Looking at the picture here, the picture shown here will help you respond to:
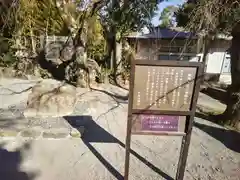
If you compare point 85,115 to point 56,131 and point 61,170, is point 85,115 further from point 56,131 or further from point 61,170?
point 61,170

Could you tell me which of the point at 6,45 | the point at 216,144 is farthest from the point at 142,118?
the point at 6,45

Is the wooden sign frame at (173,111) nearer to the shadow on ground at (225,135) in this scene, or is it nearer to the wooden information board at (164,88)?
the wooden information board at (164,88)

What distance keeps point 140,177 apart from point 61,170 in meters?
1.12

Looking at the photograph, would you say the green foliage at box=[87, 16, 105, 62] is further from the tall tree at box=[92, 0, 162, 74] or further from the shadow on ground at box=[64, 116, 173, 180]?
the shadow on ground at box=[64, 116, 173, 180]

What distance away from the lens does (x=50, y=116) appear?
15.1 feet

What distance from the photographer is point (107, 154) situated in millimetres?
3287

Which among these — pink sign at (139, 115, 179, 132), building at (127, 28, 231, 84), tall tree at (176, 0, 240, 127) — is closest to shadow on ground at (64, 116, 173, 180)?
pink sign at (139, 115, 179, 132)

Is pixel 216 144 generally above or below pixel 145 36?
below

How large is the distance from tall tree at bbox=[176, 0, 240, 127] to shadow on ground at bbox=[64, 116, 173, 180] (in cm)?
204

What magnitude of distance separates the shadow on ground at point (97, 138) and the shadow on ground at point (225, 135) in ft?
5.19

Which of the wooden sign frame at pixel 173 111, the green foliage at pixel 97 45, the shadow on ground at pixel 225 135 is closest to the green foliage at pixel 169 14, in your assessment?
the green foliage at pixel 97 45

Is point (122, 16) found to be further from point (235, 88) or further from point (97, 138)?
point (97, 138)

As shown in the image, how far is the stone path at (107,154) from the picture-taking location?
2.83 m

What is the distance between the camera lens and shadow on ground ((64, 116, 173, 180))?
293 cm
